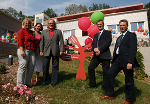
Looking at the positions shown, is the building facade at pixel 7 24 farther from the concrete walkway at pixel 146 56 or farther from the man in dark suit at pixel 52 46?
the concrete walkway at pixel 146 56

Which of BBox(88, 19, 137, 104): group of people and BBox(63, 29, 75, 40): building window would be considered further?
BBox(63, 29, 75, 40): building window

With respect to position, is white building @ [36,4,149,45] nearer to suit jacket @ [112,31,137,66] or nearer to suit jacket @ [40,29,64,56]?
suit jacket @ [40,29,64,56]

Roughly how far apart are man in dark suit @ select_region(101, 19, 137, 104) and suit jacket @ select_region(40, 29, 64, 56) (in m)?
1.65

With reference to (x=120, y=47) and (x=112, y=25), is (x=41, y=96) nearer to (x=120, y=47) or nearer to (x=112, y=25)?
(x=120, y=47)

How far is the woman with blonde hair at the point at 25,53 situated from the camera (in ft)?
9.60

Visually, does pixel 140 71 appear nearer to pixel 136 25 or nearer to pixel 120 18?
pixel 136 25

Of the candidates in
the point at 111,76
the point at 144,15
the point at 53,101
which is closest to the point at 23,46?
the point at 53,101

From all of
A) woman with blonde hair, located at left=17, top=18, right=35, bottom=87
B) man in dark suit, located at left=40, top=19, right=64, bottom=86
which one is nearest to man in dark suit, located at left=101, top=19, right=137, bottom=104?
man in dark suit, located at left=40, top=19, right=64, bottom=86

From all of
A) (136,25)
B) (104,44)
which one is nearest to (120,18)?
(136,25)

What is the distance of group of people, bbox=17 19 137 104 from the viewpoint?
245 centimetres

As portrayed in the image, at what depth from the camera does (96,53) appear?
2990 mm

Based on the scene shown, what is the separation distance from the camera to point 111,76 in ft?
8.55

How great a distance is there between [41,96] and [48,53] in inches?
49.0

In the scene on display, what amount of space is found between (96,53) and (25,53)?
1907 millimetres
